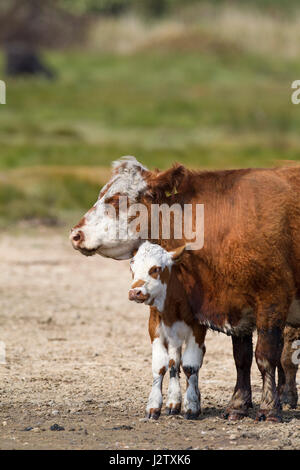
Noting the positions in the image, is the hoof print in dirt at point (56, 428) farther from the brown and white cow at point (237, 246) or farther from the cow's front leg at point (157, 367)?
the brown and white cow at point (237, 246)

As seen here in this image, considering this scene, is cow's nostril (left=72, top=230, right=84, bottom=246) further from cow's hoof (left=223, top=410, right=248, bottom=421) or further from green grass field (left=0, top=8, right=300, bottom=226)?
green grass field (left=0, top=8, right=300, bottom=226)

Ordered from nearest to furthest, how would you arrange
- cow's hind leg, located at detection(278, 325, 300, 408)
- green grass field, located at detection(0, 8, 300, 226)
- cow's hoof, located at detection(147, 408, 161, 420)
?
cow's hoof, located at detection(147, 408, 161, 420) < cow's hind leg, located at detection(278, 325, 300, 408) < green grass field, located at detection(0, 8, 300, 226)

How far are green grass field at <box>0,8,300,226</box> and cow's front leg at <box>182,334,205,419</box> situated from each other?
1248 cm

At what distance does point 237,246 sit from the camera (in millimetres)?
7566

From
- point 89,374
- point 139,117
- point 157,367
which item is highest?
point 139,117

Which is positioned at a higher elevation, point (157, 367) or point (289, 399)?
point (157, 367)

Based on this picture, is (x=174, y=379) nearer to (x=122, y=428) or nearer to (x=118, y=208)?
(x=122, y=428)

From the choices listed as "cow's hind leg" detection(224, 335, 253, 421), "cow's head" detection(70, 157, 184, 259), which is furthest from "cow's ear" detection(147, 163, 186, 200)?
"cow's hind leg" detection(224, 335, 253, 421)

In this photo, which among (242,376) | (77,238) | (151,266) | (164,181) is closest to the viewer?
(151,266)

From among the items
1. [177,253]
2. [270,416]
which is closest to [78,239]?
[177,253]

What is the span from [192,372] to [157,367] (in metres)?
0.26

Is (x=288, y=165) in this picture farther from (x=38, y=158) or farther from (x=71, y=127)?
(x=71, y=127)

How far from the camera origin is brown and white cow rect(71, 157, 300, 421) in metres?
7.51
